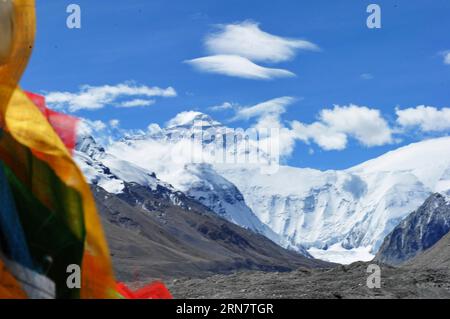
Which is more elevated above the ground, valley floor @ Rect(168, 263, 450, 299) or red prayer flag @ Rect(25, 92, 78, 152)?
red prayer flag @ Rect(25, 92, 78, 152)

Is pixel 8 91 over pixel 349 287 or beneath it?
over

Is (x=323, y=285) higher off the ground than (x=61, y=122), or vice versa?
(x=61, y=122)

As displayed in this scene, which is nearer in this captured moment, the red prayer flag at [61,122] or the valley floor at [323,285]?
the red prayer flag at [61,122]

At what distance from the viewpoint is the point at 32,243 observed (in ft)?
49.0

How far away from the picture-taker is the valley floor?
31203 millimetres

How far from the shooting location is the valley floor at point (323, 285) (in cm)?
3120

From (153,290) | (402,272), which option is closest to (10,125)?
(153,290)

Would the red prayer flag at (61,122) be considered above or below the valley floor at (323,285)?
above

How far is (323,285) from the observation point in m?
34.1

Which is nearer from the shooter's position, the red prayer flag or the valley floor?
the red prayer flag

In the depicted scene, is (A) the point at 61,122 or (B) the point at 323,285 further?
(B) the point at 323,285
